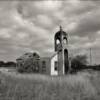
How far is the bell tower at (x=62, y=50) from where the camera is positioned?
78.8ft

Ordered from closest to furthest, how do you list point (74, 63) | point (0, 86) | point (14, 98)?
point (14, 98), point (0, 86), point (74, 63)

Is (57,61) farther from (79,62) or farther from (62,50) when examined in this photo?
(79,62)

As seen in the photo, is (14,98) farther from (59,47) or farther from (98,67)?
(98,67)

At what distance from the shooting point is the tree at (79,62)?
26611 millimetres

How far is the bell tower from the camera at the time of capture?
24.0 m

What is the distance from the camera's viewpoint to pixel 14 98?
655 centimetres

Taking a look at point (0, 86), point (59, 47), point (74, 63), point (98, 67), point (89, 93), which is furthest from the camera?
point (98, 67)

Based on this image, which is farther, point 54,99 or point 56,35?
point 56,35

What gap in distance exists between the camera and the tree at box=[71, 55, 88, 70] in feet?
87.3

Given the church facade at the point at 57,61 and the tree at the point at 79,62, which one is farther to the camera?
the tree at the point at 79,62

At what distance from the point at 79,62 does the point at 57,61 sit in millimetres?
5975

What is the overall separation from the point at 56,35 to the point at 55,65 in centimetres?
550

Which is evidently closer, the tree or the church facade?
the church facade

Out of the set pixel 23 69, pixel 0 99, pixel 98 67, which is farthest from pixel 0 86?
pixel 98 67
